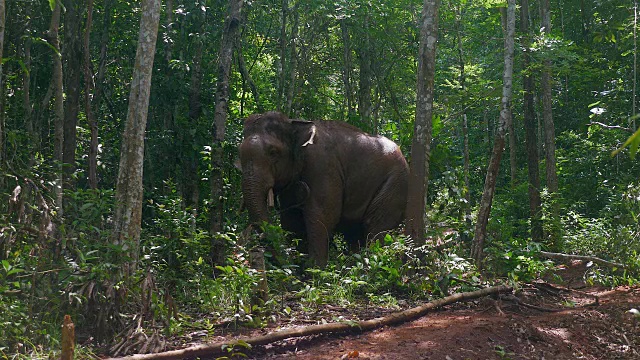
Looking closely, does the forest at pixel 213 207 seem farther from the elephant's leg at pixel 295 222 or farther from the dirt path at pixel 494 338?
the elephant's leg at pixel 295 222

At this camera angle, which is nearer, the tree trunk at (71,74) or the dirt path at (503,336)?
the dirt path at (503,336)

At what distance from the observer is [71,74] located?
11.2 m

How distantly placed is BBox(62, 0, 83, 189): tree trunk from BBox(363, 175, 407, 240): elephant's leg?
4.79 m

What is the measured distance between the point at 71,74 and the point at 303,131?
3.78 m

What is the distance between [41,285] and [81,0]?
638 cm

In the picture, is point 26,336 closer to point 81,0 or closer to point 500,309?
point 500,309

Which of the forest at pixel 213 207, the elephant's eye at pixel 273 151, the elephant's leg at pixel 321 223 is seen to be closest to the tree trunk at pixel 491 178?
the forest at pixel 213 207

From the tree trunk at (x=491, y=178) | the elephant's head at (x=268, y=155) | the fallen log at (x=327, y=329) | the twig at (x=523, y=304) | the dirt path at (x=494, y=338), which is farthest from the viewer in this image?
the tree trunk at (x=491, y=178)

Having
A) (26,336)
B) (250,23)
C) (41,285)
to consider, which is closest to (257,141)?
(41,285)

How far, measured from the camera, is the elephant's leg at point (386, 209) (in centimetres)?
1184

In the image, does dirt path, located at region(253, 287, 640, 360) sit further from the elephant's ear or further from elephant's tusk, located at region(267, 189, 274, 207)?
the elephant's ear

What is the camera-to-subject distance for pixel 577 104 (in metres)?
24.8

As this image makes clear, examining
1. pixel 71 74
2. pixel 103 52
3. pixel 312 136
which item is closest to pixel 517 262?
pixel 312 136

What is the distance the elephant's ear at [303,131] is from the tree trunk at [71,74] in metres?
3.34
